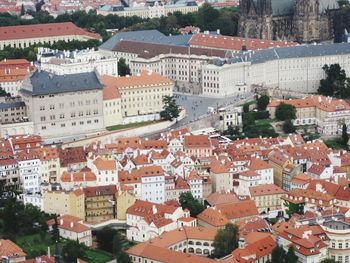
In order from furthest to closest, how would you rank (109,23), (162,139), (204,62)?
(109,23)
(204,62)
(162,139)

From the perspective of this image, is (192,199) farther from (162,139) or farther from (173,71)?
(173,71)

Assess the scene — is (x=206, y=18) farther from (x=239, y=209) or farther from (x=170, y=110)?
(x=239, y=209)

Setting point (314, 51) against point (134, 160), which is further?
point (314, 51)

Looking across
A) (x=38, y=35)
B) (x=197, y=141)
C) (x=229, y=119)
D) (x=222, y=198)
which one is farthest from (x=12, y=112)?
(x=38, y=35)

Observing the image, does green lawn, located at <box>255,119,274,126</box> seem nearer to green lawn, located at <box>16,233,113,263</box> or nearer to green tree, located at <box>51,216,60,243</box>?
green tree, located at <box>51,216,60,243</box>

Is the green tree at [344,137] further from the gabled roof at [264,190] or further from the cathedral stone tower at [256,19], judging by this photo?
the cathedral stone tower at [256,19]

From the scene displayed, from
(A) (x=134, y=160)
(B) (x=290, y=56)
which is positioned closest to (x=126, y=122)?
(A) (x=134, y=160)

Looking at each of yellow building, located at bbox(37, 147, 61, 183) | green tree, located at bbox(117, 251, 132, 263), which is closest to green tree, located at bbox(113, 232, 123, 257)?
green tree, located at bbox(117, 251, 132, 263)
